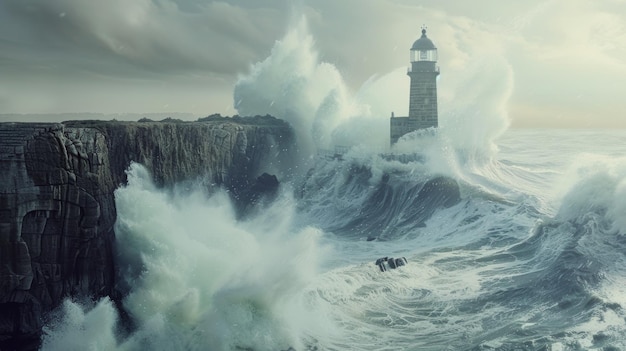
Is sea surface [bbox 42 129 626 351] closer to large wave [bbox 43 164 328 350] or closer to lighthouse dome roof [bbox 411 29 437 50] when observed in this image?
large wave [bbox 43 164 328 350]

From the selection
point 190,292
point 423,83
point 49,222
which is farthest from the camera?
point 423,83

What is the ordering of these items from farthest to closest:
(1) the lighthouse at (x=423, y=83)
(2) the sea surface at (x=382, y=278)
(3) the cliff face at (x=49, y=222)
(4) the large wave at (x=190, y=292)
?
(1) the lighthouse at (x=423, y=83), (3) the cliff face at (x=49, y=222), (2) the sea surface at (x=382, y=278), (4) the large wave at (x=190, y=292)

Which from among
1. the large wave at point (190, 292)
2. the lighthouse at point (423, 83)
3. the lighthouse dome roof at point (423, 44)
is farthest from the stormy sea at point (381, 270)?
the lighthouse dome roof at point (423, 44)

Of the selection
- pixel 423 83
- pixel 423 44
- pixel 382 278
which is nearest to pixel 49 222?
pixel 382 278

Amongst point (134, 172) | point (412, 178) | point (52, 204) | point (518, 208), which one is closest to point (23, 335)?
point (52, 204)

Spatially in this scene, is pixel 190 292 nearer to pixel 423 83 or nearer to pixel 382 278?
pixel 382 278

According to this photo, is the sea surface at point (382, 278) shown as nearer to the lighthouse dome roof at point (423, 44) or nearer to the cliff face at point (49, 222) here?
the cliff face at point (49, 222)

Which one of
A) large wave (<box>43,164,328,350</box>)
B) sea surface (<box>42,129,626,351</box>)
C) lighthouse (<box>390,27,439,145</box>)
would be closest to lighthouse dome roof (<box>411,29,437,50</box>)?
lighthouse (<box>390,27,439,145</box>)
